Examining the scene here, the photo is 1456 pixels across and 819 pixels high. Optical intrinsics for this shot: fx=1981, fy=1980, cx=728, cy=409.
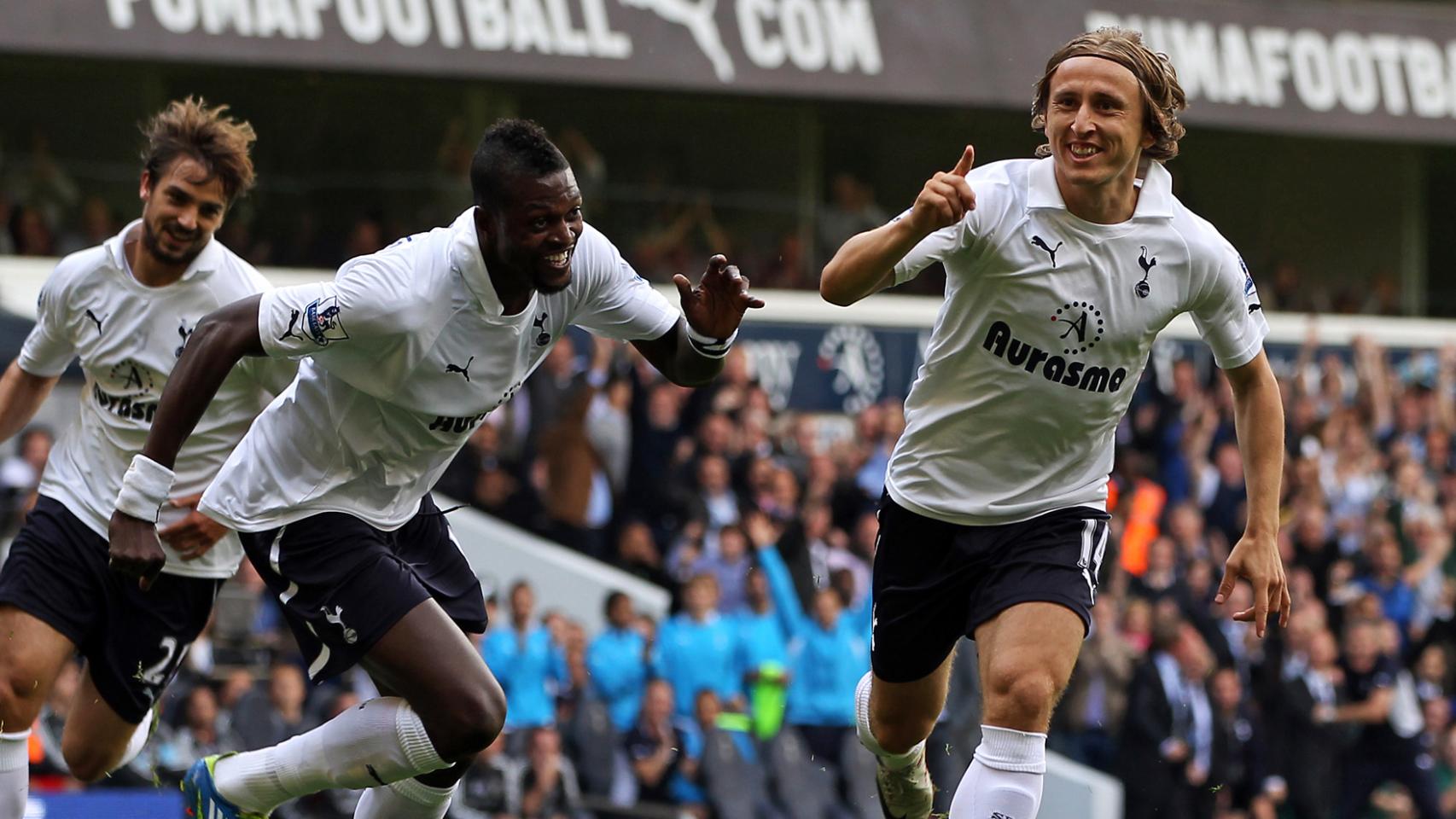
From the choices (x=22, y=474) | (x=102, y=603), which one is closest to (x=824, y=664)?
(x=22, y=474)

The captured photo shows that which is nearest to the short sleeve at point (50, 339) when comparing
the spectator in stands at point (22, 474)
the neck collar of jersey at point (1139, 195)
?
the neck collar of jersey at point (1139, 195)

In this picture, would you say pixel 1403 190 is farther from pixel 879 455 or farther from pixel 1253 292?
pixel 1253 292

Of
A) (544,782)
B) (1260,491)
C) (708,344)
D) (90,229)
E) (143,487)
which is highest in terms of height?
(90,229)

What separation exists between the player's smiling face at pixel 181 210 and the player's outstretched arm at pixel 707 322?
1723 millimetres

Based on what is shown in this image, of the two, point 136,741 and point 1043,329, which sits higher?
point 1043,329

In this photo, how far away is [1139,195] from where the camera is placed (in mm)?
5863

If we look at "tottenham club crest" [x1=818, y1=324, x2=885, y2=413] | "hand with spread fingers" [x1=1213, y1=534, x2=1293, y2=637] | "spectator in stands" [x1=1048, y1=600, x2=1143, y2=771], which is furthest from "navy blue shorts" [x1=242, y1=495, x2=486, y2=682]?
"tottenham club crest" [x1=818, y1=324, x2=885, y2=413]

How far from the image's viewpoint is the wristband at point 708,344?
595cm

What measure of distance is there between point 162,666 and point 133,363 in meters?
1.09

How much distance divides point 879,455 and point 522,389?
103 inches

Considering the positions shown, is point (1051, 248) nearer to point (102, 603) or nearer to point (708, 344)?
point (708, 344)

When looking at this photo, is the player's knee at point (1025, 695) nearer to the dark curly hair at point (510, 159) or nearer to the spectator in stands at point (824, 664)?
the dark curly hair at point (510, 159)

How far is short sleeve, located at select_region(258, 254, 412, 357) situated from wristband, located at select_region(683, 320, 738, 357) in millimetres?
880

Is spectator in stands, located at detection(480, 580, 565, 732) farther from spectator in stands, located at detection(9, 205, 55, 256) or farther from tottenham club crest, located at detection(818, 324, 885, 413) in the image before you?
spectator in stands, located at detection(9, 205, 55, 256)
